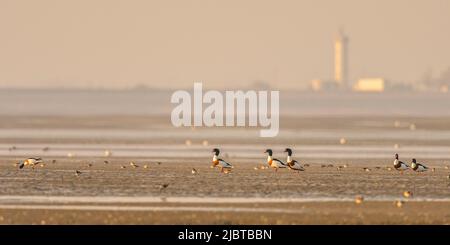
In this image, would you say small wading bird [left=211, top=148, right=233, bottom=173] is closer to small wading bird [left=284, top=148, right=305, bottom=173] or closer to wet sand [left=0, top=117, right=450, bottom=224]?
wet sand [left=0, top=117, right=450, bottom=224]

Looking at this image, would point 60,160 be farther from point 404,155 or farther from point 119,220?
point 119,220

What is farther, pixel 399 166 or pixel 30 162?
pixel 30 162

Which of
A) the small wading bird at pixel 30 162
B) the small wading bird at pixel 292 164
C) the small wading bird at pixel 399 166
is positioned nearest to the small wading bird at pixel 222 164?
the small wading bird at pixel 292 164

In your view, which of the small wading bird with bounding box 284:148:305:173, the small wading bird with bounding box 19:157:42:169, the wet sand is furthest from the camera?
the small wading bird with bounding box 19:157:42:169

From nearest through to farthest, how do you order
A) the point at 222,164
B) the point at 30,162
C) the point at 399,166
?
the point at 399,166 → the point at 222,164 → the point at 30,162

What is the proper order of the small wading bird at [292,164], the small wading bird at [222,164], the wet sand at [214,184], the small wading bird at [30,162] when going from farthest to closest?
1. the small wading bird at [30,162]
2. the small wading bird at [222,164]
3. the small wading bird at [292,164]
4. the wet sand at [214,184]

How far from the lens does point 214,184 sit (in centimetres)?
3431

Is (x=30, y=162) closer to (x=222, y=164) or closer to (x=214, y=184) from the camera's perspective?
(x=222, y=164)

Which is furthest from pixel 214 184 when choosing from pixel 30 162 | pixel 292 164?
pixel 30 162

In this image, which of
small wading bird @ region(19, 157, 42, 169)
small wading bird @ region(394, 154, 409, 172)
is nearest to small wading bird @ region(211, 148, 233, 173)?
small wading bird @ region(394, 154, 409, 172)

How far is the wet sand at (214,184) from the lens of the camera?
27031 mm

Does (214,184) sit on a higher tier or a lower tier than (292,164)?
lower

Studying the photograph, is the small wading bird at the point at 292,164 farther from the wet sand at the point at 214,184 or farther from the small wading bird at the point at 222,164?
the small wading bird at the point at 222,164

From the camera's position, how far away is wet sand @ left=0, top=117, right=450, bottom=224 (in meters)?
27.0
